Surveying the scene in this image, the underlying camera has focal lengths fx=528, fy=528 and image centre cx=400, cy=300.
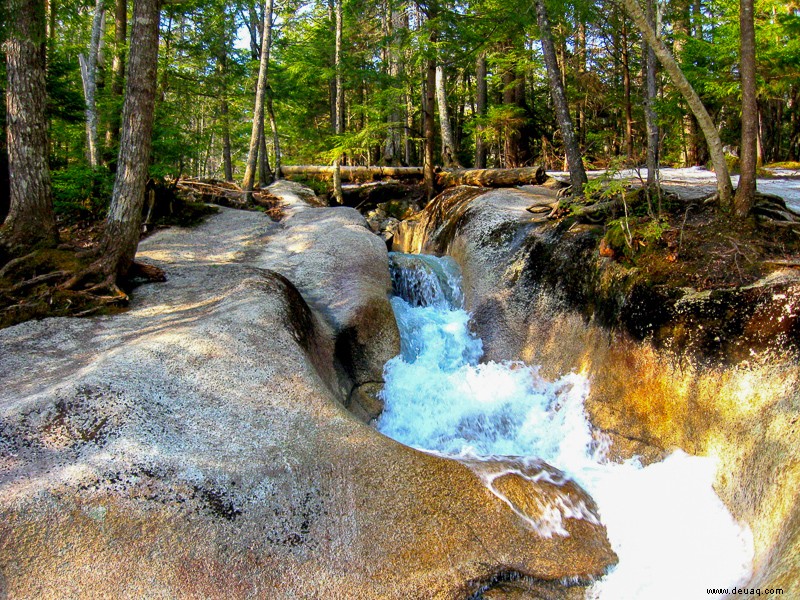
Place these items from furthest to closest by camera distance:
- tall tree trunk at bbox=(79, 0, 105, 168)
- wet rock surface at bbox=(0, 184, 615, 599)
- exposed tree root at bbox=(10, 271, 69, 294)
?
tall tree trunk at bbox=(79, 0, 105, 168) < exposed tree root at bbox=(10, 271, 69, 294) < wet rock surface at bbox=(0, 184, 615, 599)

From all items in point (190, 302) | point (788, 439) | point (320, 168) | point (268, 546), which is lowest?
point (268, 546)

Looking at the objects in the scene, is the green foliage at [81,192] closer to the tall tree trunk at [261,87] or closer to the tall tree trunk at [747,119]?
the tall tree trunk at [261,87]

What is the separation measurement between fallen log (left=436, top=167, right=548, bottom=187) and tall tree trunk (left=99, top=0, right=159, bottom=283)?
1063 cm

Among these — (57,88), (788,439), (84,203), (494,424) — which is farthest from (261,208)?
(788,439)

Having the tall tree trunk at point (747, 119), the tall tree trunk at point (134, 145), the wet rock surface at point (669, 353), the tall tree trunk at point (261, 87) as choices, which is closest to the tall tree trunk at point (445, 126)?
the tall tree trunk at point (261, 87)

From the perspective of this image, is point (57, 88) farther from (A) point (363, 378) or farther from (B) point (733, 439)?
(B) point (733, 439)

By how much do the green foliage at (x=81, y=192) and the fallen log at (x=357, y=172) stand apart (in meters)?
10.5

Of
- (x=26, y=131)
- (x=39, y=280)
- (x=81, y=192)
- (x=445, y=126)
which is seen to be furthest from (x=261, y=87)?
(x=39, y=280)

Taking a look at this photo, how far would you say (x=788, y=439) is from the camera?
16.9ft

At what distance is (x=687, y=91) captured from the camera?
26.0 feet

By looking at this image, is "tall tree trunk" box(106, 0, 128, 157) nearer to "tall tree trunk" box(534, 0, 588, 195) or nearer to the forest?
the forest

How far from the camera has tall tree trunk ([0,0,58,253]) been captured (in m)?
7.61

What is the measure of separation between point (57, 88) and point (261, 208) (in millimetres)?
6628

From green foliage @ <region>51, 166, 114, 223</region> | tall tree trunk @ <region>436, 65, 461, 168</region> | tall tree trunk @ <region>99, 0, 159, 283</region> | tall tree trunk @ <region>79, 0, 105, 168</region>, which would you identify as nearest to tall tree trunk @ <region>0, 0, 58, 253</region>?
tall tree trunk @ <region>99, 0, 159, 283</region>
